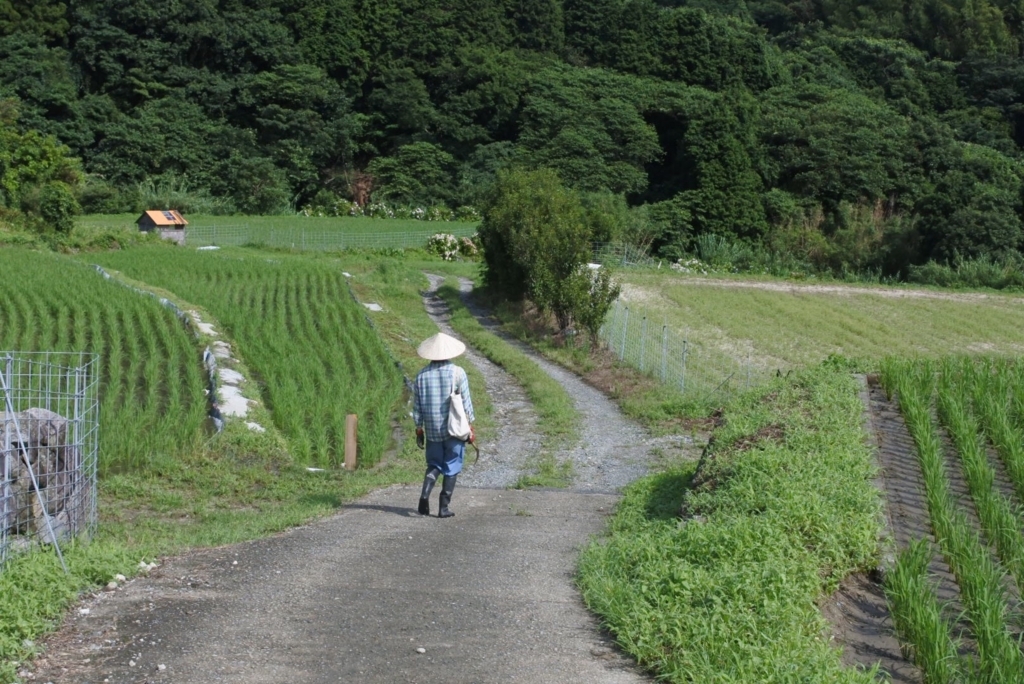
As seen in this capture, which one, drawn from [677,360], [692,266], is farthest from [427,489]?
[692,266]

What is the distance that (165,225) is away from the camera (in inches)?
1610

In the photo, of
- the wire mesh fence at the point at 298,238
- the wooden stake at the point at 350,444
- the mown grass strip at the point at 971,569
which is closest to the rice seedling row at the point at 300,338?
the wooden stake at the point at 350,444

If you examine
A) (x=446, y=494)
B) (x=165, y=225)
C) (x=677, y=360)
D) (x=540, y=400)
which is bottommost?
(x=540, y=400)

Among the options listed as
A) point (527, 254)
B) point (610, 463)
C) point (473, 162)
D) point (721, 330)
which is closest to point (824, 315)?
point (721, 330)

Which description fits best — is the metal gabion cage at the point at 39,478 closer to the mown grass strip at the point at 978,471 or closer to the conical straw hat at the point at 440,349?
the conical straw hat at the point at 440,349

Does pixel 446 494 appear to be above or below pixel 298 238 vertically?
above

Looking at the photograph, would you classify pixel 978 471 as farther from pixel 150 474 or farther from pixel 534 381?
pixel 534 381

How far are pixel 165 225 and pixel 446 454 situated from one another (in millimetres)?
34083

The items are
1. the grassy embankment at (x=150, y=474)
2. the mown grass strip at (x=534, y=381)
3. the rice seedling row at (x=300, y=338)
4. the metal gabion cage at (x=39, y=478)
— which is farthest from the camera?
the mown grass strip at (x=534, y=381)

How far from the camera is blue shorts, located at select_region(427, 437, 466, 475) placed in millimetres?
9266

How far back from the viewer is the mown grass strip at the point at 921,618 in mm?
5293

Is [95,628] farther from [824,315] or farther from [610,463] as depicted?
[824,315]

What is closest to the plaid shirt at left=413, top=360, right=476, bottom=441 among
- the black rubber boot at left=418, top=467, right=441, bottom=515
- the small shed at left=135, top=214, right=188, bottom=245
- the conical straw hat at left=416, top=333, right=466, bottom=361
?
the conical straw hat at left=416, top=333, right=466, bottom=361

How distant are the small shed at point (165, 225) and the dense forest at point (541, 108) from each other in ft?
19.2
